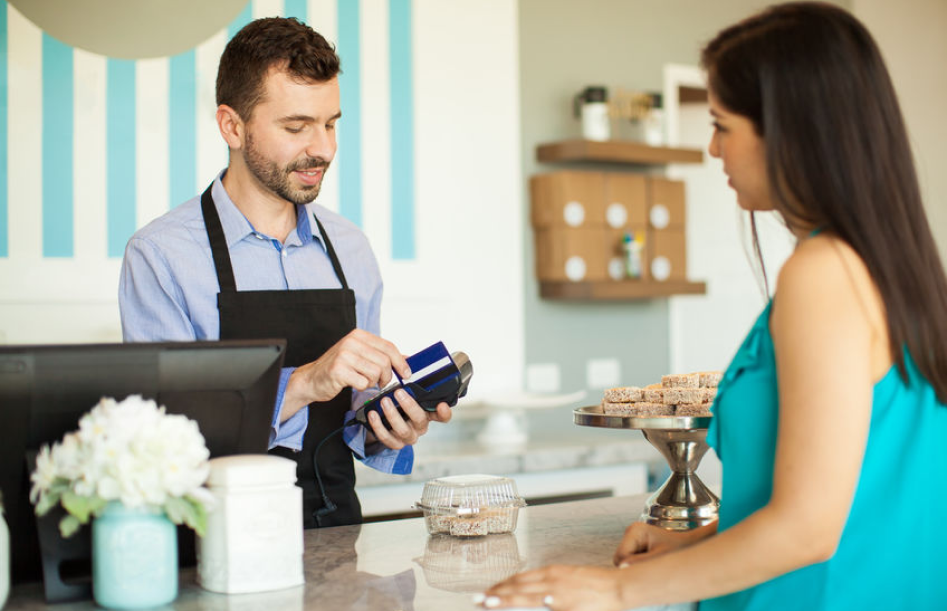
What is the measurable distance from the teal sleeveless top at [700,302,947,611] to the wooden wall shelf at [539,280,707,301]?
8.93 feet

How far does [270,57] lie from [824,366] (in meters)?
1.41

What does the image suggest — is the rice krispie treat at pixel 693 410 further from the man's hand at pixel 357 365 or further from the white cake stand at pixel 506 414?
the white cake stand at pixel 506 414

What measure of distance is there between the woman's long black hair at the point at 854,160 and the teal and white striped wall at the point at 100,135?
2581 mm

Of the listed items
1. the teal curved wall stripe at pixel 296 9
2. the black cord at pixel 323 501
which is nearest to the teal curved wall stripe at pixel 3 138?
the teal curved wall stripe at pixel 296 9

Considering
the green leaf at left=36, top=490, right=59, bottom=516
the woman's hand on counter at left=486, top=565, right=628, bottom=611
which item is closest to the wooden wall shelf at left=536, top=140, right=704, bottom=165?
the woman's hand on counter at left=486, top=565, right=628, bottom=611

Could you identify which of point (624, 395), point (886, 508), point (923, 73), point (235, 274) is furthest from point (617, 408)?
point (923, 73)

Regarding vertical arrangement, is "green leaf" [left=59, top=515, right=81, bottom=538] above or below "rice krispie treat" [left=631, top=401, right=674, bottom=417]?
below

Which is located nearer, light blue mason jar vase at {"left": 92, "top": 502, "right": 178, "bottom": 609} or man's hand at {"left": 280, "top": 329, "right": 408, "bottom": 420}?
light blue mason jar vase at {"left": 92, "top": 502, "right": 178, "bottom": 609}

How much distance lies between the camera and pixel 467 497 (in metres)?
1.69

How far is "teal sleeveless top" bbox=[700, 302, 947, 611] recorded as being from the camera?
4.00 feet

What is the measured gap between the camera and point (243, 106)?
216 centimetres

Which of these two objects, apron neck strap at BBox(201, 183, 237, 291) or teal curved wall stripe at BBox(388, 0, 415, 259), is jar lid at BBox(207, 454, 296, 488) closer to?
apron neck strap at BBox(201, 183, 237, 291)

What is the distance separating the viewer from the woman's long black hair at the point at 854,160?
1.17 meters

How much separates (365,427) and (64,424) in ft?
2.75
